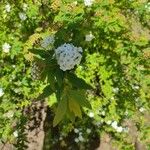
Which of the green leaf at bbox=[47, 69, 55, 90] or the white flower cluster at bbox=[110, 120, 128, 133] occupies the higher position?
the green leaf at bbox=[47, 69, 55, 90]

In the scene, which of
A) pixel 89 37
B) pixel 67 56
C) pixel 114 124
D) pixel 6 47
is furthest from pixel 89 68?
pixel 67 56

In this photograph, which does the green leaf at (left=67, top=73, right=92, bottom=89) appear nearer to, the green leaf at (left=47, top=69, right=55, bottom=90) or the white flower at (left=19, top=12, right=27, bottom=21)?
the green leaf at (left=47, top=69, right=55, bottom=90)

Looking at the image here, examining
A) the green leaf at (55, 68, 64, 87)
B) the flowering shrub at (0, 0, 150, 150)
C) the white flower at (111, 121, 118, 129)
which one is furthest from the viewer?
the white flower at (111, 121, 118, 129)

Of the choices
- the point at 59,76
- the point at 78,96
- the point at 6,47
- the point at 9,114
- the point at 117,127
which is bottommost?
the point at 117,127

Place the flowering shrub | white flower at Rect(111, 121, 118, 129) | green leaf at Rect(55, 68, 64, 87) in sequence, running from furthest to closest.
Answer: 1. white flower at Rect(111, 121, 118, 129)
2. the flowering shrub
3. green leaf at Rect(55, 68, 64, 87)

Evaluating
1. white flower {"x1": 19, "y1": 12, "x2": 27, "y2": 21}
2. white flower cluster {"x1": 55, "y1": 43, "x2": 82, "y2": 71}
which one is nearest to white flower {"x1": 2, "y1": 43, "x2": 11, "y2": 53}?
white flower {"x1": 19, "y1": 12, "x2": 27, "y2": 21}

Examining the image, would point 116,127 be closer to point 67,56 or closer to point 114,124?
point 114,124

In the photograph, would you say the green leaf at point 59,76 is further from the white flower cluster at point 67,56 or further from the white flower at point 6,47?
the white flower at point 6,47
